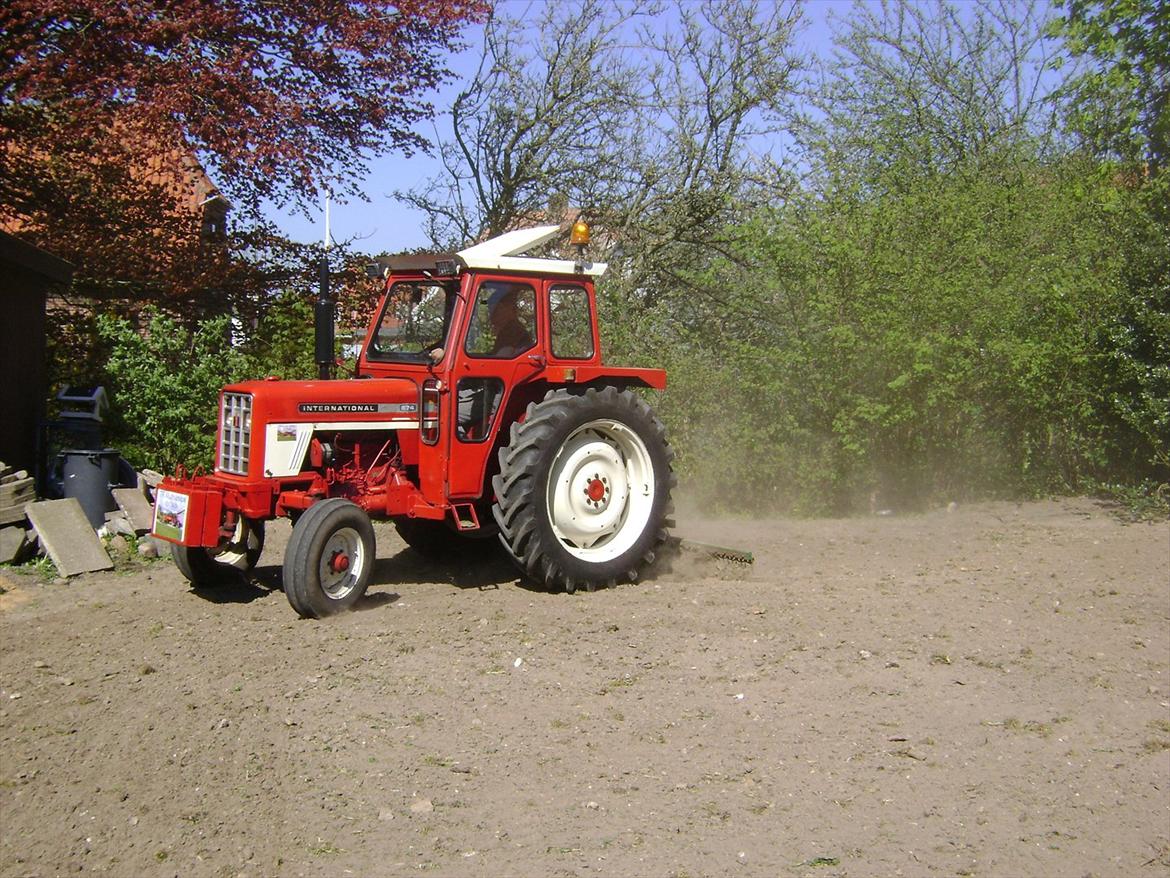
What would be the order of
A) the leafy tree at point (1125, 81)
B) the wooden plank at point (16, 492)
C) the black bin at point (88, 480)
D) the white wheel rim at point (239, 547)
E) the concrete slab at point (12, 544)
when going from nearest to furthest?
the white wheel rim at point (239, 547)
the concrete slab at point (12, 544)
the wooden plank at point (16, 492)
the black bin at point (88, 480)
the leafy tree at point (1125, 81)

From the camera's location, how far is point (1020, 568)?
7926mm

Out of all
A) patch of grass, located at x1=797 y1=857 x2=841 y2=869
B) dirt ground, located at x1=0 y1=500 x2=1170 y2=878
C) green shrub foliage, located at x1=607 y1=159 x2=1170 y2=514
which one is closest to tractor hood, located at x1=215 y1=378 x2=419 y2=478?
dirt ground, located at x1=0 y1=500 x2=1170 y2=878

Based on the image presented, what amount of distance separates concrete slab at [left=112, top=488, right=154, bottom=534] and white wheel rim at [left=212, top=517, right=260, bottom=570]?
69.9 inches

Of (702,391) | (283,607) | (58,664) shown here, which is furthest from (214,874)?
(702,391)

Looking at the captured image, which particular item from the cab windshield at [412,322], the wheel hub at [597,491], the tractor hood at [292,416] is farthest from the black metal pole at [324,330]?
the wheel hub at [597,491]

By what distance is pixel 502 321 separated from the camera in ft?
24.0

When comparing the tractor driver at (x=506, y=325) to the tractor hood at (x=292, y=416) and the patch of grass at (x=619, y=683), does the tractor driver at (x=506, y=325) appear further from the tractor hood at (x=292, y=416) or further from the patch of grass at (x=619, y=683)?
the patch of grass at (x=619, y=683)

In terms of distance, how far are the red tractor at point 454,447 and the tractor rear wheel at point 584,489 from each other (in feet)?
0.04

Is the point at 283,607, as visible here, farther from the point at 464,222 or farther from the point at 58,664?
the point at 464,222

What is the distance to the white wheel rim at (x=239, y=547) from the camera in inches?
263

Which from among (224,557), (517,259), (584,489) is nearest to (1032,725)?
(584,489)

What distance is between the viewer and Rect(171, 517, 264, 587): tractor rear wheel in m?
6.74

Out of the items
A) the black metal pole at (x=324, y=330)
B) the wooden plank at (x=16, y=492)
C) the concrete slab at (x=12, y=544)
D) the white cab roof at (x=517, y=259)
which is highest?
the white cab roof at (x=517, y=259)

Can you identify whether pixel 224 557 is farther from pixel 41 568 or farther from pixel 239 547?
pixel 41 568
